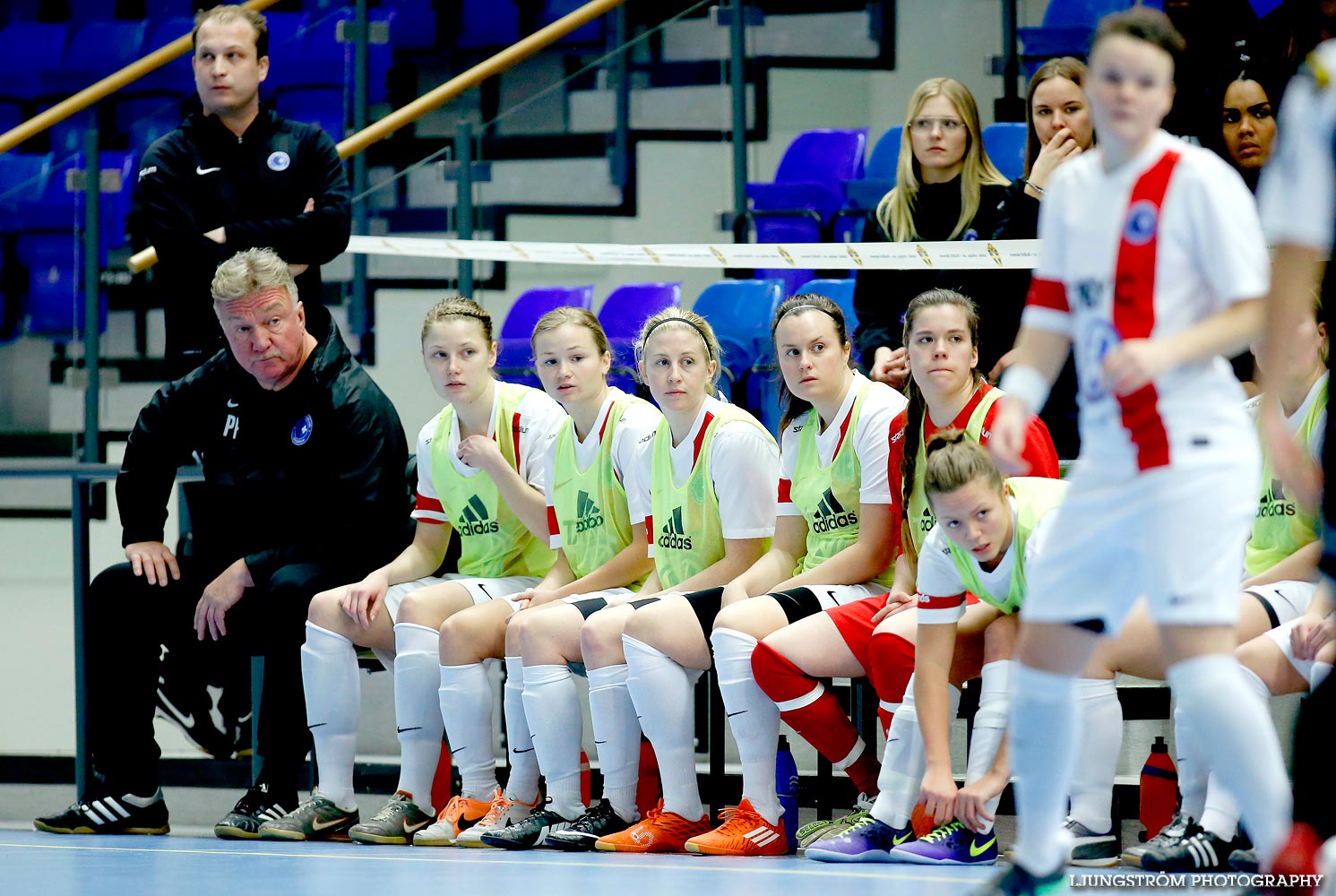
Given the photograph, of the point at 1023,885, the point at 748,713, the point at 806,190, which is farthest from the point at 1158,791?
the point at 806,190

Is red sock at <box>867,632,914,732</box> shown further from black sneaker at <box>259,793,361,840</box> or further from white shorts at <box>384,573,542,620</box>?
black sneaker at <box>259,793,361,840</box>

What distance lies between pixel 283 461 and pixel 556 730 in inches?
51.6

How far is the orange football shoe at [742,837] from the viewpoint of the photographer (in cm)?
434

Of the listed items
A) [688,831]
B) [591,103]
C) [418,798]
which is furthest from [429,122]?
[688,831]

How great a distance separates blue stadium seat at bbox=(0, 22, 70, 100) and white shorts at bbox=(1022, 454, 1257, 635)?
760 centimetres

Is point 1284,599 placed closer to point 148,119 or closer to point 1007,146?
point 1007,146

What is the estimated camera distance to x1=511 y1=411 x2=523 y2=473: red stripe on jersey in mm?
5234

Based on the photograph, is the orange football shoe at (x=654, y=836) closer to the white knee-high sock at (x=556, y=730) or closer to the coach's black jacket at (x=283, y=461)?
the white knee-high sock at (x=556, y=730)

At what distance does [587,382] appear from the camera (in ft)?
16.6

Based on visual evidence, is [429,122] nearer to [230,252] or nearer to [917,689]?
[230,252]

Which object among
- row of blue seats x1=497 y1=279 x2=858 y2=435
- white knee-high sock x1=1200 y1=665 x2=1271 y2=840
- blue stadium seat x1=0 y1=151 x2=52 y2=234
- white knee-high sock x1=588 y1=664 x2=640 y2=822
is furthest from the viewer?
blue stadium seat x1=0 y1=151 x2=52 y2=234

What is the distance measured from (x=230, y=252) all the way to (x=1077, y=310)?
11.4ft

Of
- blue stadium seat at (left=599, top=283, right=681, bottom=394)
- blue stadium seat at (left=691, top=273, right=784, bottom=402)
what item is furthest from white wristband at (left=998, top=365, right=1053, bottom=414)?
blue stadium seat at (left=599, top=283, right=681, bottom=394)

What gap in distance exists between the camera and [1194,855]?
12.3 ft
